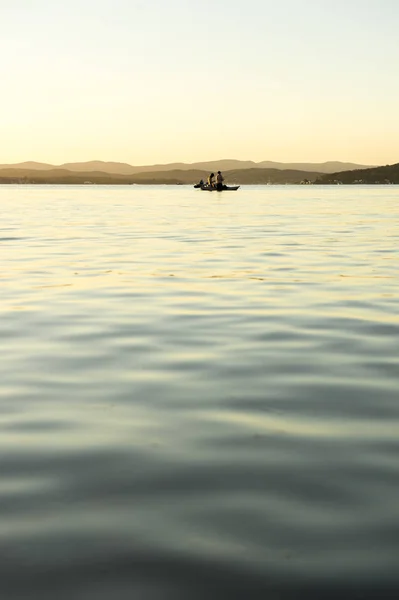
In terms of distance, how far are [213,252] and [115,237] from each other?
32.8 ft

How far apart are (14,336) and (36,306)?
3.49m

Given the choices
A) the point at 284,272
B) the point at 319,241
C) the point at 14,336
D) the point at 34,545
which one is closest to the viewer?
the point at 34,545

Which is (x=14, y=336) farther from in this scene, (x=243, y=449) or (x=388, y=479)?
(x=388, y=479)

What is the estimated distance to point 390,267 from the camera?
Result: 977 inches

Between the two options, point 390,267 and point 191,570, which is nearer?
point 191,570

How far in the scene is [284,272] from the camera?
77.8 ft

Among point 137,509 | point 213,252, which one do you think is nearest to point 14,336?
point 137,509

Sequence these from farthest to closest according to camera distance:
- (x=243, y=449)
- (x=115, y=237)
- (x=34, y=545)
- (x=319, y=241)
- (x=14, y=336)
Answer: (x=115, y=237), (x=319, y=241), (x=14, y=336), (x=243, y=449), (x=34, y=545)

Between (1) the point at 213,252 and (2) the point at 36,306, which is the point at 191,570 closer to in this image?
(2) the point at 36,306

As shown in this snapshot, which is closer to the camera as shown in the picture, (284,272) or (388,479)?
(388,479)

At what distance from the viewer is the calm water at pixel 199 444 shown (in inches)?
209

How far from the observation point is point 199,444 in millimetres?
8000

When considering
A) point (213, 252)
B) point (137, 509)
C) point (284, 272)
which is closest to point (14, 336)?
point (137, 509)

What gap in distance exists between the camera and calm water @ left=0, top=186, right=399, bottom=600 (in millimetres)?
5297
